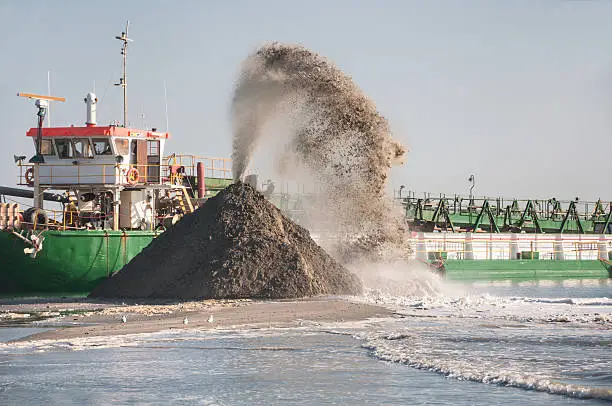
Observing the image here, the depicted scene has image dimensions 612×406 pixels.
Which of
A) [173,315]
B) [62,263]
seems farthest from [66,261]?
[173,315]

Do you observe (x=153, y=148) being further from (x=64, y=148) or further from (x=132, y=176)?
(x=64, y=148)

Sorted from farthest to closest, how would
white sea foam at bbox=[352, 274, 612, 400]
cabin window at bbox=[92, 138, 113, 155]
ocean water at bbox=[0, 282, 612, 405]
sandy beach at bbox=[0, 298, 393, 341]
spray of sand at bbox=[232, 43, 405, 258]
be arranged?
cabin window at bbox=[92, 138, 113, 155]
spray of sand at bbox=[232, 43, 405, 258]
sandy beach at bbox=[0, 298, 393, 341]
white sea foam at bbox=[352, 274, 612, 400]
ocean water at bbox=[0, 282, 612, 405]

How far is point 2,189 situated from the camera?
32.5 metres

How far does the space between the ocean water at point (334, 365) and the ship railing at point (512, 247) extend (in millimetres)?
34086

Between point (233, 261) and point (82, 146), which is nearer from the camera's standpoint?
point (233, 261)

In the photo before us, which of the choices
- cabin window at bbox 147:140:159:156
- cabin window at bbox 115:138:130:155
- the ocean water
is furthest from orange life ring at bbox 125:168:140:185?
the ocean water

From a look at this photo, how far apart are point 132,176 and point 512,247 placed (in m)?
35.7

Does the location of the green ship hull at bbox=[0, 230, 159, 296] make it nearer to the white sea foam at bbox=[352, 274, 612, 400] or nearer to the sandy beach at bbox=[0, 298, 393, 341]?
the sandy beach at bbox=[0, 298, 393, 341]

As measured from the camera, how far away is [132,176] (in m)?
31.0

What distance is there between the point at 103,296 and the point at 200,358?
12.4 metres

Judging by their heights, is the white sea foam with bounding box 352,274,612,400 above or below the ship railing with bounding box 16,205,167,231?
below

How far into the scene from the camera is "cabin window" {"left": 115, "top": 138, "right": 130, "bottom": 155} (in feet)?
102

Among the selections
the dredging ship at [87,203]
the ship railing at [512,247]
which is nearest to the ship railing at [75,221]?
the dredging ship at [87,203]

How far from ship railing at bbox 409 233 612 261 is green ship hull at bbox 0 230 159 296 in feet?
82.5
